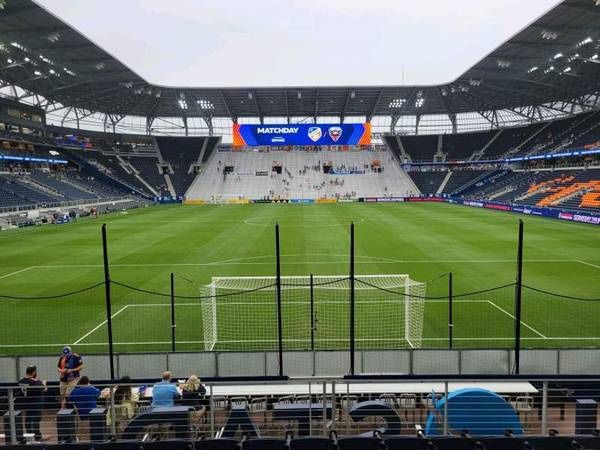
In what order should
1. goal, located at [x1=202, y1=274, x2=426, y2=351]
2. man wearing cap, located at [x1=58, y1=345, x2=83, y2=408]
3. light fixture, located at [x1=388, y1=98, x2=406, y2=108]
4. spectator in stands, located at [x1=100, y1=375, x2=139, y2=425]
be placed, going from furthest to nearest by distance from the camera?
1. light fixture, located at [x1=388, y1=98, x2=406, y2=108]
2. goal, located at [x1=202, y1=274, x2=426, y2=351]
3. man wearing cap, located at [x1=58, y1=345, x2=83, y2=408]
4. spectator in stands, located at [x1=100, y1=375, x2=139, y2=425]

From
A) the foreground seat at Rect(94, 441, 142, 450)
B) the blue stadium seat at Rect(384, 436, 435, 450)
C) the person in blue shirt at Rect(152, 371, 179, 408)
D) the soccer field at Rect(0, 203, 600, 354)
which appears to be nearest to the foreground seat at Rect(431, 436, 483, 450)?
the blue stadium seat at Rect(384, 436, 435, 450)

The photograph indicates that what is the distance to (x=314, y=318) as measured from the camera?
50.1 feet

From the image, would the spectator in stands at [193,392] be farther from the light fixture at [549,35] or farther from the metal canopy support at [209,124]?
the metal canopy support at [209,124]

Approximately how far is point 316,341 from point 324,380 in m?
8.38

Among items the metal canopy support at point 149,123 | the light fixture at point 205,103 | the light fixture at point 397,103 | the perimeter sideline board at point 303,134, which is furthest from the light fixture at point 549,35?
the metal canopy support at point 149,123

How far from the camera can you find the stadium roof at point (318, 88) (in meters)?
43.1

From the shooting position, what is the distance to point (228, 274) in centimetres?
2306

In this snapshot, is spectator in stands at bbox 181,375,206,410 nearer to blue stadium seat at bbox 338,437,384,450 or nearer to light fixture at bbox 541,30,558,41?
blue stadium seat at bbox 338,437,384,450

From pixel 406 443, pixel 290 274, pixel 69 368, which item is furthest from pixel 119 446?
pixel 290 274

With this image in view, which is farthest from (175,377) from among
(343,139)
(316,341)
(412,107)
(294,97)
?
(412,107)

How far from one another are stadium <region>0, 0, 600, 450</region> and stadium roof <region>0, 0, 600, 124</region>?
0.47m

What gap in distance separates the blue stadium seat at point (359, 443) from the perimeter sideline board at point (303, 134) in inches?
2803

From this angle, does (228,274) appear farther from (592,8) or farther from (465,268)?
(592,8)

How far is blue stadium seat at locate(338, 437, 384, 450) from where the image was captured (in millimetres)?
5523
